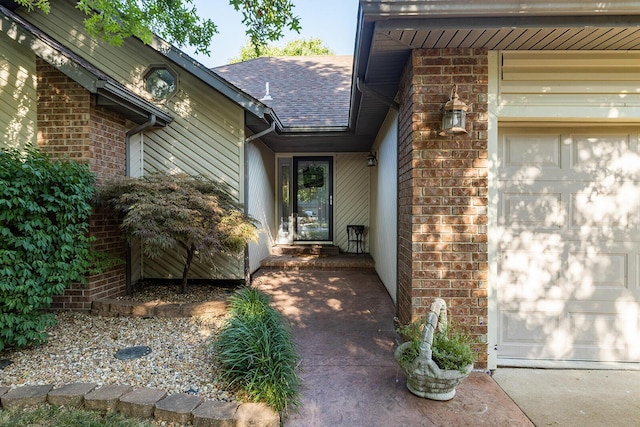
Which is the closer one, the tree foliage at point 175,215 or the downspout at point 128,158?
the tree foliage at point 175,215

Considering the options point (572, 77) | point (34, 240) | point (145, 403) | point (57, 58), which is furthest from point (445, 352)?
point (57, 58)

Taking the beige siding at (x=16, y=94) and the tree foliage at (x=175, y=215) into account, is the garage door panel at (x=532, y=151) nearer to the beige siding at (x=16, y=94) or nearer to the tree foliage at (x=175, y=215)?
the tree foliage at (x=175, y=215)

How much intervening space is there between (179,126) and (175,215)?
2027 millimetres

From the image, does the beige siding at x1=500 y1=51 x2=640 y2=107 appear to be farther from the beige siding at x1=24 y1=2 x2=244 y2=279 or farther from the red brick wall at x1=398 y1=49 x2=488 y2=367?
the beige siding at x1=24 y1=2 x2=244 y2=279

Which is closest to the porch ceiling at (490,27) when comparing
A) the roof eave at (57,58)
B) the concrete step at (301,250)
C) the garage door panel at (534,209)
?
the garage door panel at (534,209)

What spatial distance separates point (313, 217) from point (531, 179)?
228 inches

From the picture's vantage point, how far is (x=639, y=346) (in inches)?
119

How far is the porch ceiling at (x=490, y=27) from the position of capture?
228 centimetres

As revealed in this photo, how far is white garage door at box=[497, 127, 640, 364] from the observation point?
3.02 meters

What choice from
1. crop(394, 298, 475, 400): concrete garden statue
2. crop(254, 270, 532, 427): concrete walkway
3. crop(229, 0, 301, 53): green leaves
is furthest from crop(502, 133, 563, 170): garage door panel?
crop(229, 0, 301, 53): green leaves

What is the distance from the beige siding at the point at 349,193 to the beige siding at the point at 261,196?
160cm

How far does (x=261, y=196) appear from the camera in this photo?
681cm

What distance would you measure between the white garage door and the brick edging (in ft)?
7.64

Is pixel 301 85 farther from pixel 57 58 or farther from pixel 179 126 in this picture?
pixel 57 58
